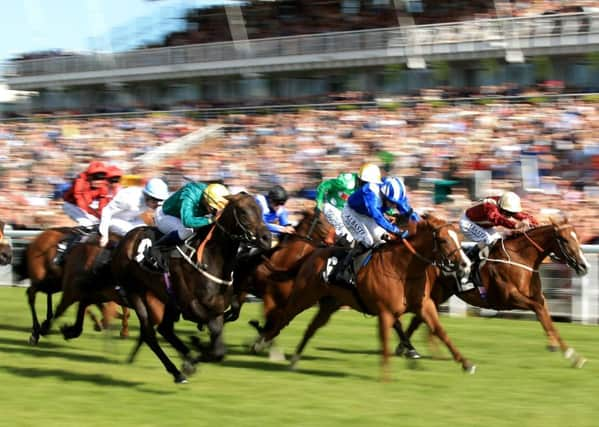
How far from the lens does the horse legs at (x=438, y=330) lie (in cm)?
778

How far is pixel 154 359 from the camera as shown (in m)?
8.64

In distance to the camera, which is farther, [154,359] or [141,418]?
[154,359]

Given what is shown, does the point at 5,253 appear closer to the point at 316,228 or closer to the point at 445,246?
the point at 316,228

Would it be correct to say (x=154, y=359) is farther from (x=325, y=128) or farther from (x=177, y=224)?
(x=325, y=128)

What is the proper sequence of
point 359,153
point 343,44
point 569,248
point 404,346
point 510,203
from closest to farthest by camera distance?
point 404,346
point 569,248
point 510,203
point 359,153
point 343,44

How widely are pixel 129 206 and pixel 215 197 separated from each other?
188cm

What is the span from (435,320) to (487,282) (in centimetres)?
184

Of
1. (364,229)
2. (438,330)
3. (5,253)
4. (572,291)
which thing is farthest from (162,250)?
(572,291)

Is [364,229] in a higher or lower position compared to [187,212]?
lower

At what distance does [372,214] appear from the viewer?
7.87 metres

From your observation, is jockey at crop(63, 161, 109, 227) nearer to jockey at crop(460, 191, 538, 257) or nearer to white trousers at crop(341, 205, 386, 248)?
white trousers at crop(341, 205, 386, 248)

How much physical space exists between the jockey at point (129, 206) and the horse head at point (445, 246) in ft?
7.69

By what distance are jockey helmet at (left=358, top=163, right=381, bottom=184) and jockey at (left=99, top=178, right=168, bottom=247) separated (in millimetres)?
1717

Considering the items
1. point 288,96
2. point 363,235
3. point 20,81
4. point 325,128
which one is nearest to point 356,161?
point 325,128
